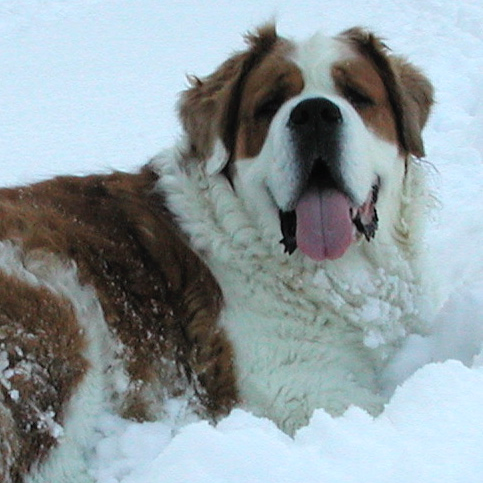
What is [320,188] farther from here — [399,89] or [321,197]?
[399,89]

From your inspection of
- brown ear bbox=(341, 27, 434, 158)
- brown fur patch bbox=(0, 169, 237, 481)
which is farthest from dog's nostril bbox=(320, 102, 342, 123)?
brown fur patch bbox=(0, 169, 237, 481)

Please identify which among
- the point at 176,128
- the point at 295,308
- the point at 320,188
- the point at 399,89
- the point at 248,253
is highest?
the point at 399,89

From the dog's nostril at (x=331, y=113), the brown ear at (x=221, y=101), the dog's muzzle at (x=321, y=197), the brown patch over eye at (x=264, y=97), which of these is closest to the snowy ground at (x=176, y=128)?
the dog's muzzle at (x=321, y=197)

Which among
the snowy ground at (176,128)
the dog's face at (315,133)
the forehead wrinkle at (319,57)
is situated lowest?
the snowy ground at (176,128)

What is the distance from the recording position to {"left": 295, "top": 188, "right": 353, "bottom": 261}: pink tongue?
3109 millimetres

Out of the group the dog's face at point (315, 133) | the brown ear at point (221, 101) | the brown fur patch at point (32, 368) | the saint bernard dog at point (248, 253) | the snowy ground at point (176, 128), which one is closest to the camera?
the snowy ground at point (176, 128)

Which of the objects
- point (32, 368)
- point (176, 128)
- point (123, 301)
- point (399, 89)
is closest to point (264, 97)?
point (399, 89)

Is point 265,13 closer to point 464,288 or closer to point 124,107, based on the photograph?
point 124,107

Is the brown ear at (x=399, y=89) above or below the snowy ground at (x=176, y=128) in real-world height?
above

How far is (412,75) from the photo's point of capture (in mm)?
3555

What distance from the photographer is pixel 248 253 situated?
130 inches

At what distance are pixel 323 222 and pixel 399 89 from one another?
28.2 inches

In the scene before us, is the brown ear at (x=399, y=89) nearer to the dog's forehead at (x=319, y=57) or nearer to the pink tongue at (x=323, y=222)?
the dog's forehead at (x=319, y=57)

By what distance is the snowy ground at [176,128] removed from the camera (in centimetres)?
194
